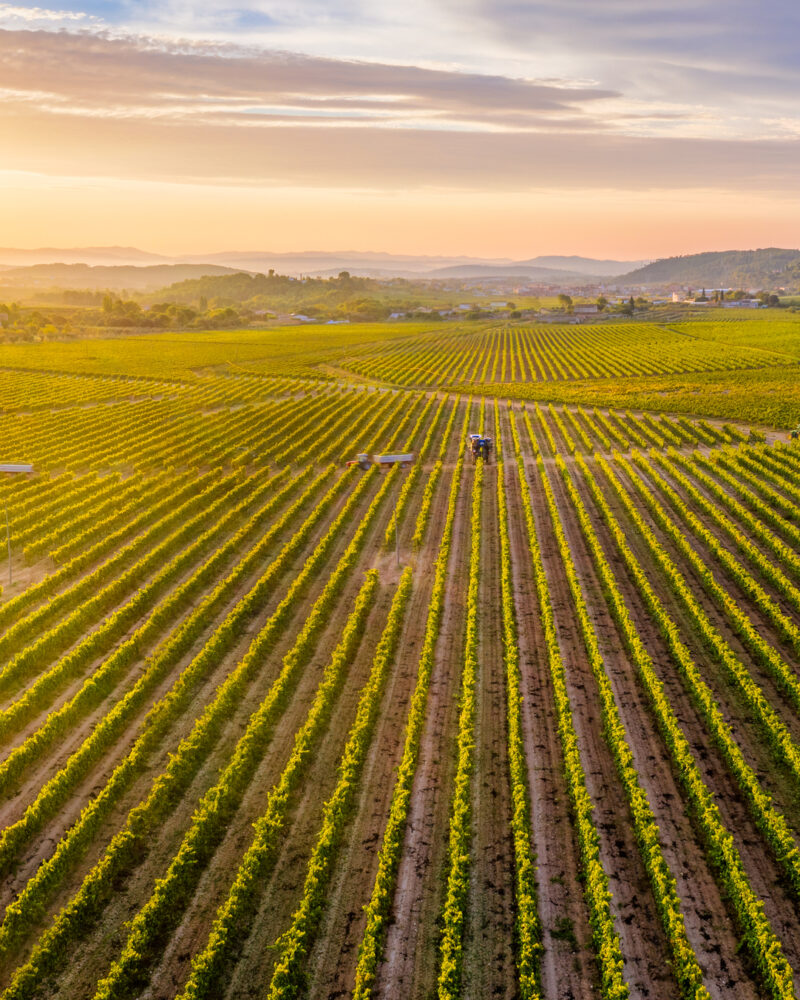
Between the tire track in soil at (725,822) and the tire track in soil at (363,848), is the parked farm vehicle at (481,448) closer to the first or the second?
the tire track in soil at (725,822)

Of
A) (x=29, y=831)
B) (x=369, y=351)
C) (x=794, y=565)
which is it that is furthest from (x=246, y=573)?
(x=369, y=351)

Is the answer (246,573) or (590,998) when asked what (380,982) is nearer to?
(590,998)

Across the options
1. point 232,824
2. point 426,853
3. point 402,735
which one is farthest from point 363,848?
point 402,735

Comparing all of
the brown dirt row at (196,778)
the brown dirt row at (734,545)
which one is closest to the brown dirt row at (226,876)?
the brown dirt row at (196,778)

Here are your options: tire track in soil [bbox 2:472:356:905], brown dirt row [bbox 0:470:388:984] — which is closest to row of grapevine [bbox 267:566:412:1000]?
brown dirt row [bbox 0:470:388:984]

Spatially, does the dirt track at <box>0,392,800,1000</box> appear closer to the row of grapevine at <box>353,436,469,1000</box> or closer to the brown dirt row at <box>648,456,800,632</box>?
the row of grapevine at <box>353,436,469,1000</box>

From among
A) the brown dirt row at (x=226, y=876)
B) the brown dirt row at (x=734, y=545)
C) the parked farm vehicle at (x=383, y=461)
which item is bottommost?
the brown dirt row at (x=226, y=876)

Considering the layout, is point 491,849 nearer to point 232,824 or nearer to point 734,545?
point 232,824
